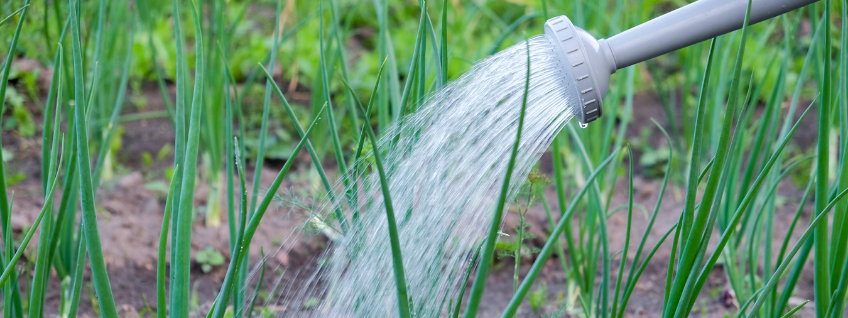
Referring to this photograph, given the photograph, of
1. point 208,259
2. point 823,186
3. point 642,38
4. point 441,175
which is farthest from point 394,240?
point 208,259

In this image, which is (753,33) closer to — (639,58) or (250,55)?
(250,55)

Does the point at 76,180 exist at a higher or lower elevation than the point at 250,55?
lower

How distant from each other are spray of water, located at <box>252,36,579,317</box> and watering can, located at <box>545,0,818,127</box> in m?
0.06

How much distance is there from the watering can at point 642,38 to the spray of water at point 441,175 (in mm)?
56

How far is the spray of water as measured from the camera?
829mm

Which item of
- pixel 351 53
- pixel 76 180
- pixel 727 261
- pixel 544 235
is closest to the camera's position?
pixel 76 180

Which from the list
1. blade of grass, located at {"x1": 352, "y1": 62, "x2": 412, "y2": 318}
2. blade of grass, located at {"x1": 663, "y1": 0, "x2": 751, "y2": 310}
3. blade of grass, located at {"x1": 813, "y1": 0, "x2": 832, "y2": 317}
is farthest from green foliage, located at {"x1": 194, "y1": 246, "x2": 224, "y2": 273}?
blade of grass, located at {"x1": 813, "y1": 0, "x2": 832, "y2": 317}

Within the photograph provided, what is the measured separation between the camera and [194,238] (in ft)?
5.43

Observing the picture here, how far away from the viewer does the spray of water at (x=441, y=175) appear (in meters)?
0.83

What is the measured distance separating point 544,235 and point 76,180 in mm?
1188

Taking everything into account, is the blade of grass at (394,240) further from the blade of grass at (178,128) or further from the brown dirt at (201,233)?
the brown dirt at (201,233)

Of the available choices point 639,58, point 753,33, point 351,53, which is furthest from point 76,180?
point 753,33

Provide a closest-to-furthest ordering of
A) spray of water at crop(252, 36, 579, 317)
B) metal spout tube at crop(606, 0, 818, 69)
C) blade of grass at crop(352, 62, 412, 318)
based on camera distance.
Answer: blade of grass at crop(352, 62, 412, 318)
metal spout tube at crop(606, 0, 818, 69)
spray of water at crop(252, 36, 579, 317)

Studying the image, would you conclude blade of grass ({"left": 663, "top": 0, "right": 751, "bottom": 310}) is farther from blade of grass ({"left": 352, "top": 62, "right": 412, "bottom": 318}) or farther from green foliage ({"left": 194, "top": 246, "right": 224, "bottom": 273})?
green foliage ({"left": 194, "top": 246, "right": 224, "bottom": 273})
